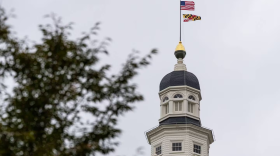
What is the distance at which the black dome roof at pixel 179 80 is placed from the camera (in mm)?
83875

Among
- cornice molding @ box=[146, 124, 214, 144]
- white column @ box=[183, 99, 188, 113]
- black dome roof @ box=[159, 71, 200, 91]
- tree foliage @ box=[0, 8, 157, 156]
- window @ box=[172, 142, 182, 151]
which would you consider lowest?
tree foliage @ box=[0, 8, 157, 156]

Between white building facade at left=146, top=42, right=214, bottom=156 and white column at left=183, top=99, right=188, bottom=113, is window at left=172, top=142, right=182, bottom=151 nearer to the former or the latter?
white building facade at left=146, top=42, right=214, bottom=156

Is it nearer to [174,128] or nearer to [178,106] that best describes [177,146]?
[174,128]

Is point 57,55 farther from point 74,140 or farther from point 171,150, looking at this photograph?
point 171,150

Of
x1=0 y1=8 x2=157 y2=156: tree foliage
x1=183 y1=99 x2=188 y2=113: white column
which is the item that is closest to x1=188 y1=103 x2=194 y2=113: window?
x1=183 y1=99 x2=188 y2=113: white column

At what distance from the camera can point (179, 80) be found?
83.9m

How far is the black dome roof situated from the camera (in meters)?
83.9

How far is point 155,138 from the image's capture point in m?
80.6

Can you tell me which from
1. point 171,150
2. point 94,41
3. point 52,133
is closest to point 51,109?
point 52,133

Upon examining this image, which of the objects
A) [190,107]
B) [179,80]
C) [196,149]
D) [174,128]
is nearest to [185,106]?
[190,107]

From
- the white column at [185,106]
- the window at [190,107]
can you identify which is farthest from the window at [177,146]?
the window at [190,107]

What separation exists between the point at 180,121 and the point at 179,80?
596cm

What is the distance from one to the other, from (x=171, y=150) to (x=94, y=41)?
190ft

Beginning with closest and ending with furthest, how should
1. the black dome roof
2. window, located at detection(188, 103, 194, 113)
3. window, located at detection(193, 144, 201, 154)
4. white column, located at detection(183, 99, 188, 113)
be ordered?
window, located at detection(193, 144, 201, 154) → white column, located at detection(183, 99, 188, 113) → window, located at detection(188, 103, 194, 113) → the black dome roof
